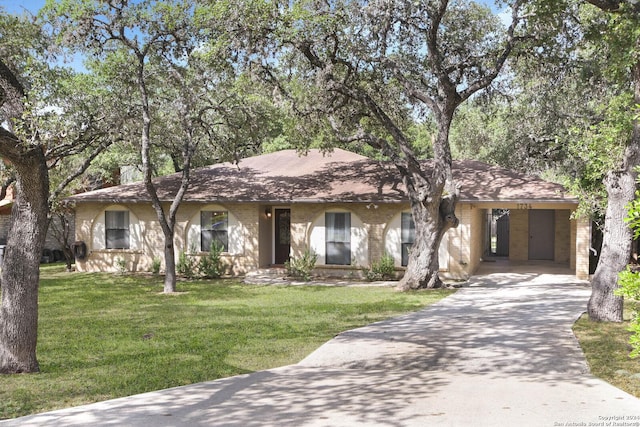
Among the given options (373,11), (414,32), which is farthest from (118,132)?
(414,32)

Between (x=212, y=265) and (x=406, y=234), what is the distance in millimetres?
6837

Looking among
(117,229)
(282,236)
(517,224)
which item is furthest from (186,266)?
(517,224)

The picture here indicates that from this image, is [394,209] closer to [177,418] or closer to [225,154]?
[225,154]

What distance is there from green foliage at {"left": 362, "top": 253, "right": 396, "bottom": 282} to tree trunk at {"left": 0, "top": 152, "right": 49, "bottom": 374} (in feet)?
39.9

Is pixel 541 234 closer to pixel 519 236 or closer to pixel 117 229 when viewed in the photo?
pixel 519 236

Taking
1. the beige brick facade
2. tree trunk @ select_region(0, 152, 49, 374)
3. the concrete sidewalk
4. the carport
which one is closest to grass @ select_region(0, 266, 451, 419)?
tree trunk @ select_region(0, 152, 49, 374)

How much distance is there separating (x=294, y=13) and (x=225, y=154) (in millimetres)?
6232

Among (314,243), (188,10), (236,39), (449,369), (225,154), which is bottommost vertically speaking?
(449,369)

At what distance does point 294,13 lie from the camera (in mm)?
13797

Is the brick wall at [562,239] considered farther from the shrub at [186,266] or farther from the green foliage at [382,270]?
the shrub at [186,266]

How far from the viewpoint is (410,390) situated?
22.4 feet

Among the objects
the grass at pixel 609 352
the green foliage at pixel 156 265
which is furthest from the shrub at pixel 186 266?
the grass at pixel 609 352

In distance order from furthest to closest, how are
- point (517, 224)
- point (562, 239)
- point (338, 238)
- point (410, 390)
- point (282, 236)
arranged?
point (517, 224) < point (562, 239) < point (282, 236) < point (338, 238) < point (410, 390)

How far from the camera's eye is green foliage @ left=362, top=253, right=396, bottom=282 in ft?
60.4
